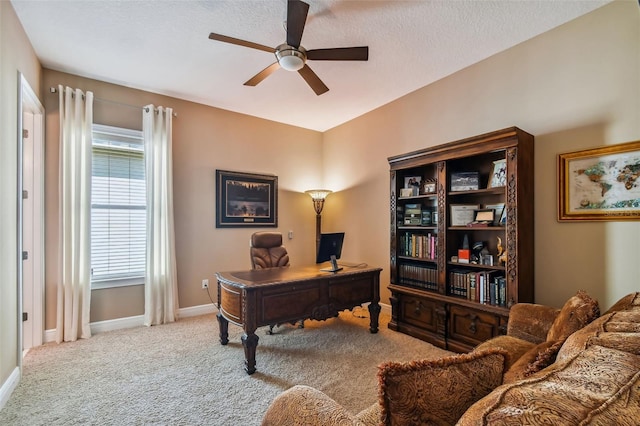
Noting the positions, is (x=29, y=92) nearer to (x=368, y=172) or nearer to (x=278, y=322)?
(x=278, y=322)

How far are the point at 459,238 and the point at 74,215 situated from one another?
414cm

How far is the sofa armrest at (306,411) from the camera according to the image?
92 centimetres

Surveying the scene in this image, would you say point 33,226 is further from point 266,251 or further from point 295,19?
point 295,19

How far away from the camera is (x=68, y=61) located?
3.08 meters

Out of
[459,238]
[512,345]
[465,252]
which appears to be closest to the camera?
[512,345]

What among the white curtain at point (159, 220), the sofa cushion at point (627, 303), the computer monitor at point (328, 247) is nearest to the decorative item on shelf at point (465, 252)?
the computer monitor at point (328, 247)

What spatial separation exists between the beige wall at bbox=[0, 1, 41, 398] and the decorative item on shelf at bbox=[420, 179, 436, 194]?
11.9 feet

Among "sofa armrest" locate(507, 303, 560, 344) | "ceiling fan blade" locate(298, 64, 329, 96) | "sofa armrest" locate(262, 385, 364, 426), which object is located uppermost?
"ceiling fan blade" locate(298, 64, 329, 96)

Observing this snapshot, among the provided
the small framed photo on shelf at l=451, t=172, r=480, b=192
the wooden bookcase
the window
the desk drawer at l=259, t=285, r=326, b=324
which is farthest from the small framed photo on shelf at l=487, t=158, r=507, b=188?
the window

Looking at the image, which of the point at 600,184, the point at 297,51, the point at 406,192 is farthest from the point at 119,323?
the point at 600,184

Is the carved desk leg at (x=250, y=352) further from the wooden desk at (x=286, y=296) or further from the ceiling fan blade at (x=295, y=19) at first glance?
the ceiling fan blade at (x=295, y=19)

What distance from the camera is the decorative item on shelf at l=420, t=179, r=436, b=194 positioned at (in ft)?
10.6

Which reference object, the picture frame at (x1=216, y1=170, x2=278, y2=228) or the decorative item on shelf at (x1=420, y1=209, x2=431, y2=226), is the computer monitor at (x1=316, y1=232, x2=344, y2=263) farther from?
the picture frame at (x1=216, y1=170, x2=278, y2=228)

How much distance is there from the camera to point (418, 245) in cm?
332
